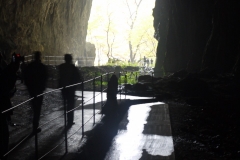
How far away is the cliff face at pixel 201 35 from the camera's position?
55.7 feet

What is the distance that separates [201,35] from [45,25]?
18657 mm

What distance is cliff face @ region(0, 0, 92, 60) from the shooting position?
24.7 metres

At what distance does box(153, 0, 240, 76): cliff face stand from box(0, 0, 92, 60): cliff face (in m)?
12.7

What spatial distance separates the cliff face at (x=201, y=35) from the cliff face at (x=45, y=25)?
41.7ft

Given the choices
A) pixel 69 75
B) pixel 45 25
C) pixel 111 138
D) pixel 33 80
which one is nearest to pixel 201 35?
pixel 69 75

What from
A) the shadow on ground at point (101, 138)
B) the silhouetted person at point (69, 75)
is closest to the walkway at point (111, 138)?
the shadow on ground at point (101, 138)

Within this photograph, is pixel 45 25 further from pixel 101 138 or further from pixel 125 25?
pixel 125 25

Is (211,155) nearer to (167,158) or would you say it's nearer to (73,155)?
(167,158)

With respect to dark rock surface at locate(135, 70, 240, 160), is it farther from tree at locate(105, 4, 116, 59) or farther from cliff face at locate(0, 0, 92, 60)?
tree at locate(105, 4, 116, 59)

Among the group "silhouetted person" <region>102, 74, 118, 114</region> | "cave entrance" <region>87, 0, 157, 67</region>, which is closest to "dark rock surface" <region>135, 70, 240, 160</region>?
"silhouetted person" <region>102, 74, 118, 114</region>

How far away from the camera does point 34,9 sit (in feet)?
96.3

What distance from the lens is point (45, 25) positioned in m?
34.2

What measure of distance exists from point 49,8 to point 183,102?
25726 millimetres

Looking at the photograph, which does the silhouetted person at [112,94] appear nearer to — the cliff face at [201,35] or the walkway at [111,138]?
the walkway at [111,138]
